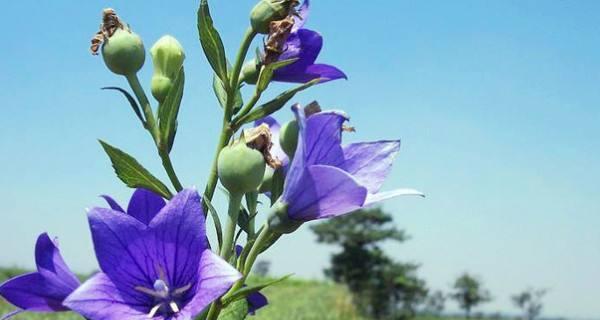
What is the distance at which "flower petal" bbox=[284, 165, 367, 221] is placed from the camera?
3.05 feet

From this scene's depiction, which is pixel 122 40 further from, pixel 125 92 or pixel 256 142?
pixel 256 142

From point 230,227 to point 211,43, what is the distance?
0.31m

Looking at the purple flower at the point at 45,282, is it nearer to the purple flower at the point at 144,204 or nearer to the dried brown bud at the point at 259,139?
the purple flower at the point at 144,204

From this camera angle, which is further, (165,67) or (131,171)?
(165,67)

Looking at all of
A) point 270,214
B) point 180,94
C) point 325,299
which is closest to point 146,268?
point 270,214

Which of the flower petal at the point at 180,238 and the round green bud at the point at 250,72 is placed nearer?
the flower petal at the point at 180,238

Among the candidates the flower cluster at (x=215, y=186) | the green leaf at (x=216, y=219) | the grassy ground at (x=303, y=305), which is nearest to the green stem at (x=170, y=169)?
the flower cluster at (x=215, y=186)

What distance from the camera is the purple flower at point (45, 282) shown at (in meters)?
1.07

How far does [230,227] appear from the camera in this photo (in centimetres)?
107

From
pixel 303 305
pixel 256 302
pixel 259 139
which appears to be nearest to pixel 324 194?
pixel 259 139

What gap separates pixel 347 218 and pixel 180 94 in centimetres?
2901

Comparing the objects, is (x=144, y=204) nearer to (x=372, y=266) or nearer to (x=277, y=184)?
(x=277, y=184)

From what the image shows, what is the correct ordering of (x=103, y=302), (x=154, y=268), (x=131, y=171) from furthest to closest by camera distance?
(x=131, y=171) < (x=154, y=268) < (x=103, y=302)

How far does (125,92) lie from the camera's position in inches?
48.6
